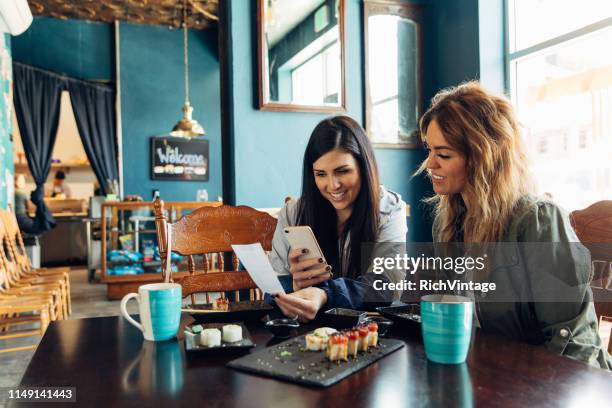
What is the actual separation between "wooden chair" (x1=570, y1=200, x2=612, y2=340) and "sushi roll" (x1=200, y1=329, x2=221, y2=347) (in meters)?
1.08

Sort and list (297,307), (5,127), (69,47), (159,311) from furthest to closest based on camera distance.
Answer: (69,47) < (5,127) < (297,307) < (159,311)

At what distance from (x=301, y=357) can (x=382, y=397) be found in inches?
7.6

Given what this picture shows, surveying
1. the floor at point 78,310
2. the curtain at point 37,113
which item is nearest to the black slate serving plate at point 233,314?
the floor at point 78,310

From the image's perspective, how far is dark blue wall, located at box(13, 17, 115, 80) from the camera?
708 centimetres

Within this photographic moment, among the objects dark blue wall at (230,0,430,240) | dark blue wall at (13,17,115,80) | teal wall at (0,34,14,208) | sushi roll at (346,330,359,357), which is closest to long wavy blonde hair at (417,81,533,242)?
sushi roll at (346,330,359,357)

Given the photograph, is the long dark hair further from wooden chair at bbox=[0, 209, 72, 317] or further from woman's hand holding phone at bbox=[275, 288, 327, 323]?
wooden chair at bbox=[0, 209, 72, 317]

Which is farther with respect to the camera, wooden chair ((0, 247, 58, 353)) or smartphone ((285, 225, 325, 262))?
wooden chair ((0, 247, 58, 353))

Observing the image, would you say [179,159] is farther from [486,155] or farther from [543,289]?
[543,289]

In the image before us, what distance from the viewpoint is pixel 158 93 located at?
7.71 m

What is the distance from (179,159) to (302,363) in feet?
24.2

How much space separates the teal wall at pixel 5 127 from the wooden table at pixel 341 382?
16.7 ft

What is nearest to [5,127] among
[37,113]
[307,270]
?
[37,113]

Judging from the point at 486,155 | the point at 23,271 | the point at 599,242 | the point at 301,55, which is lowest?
the point at 23,271

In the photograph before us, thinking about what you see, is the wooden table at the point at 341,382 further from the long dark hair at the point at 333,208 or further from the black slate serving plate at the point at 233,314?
the long dark hair at the point at 333,208
